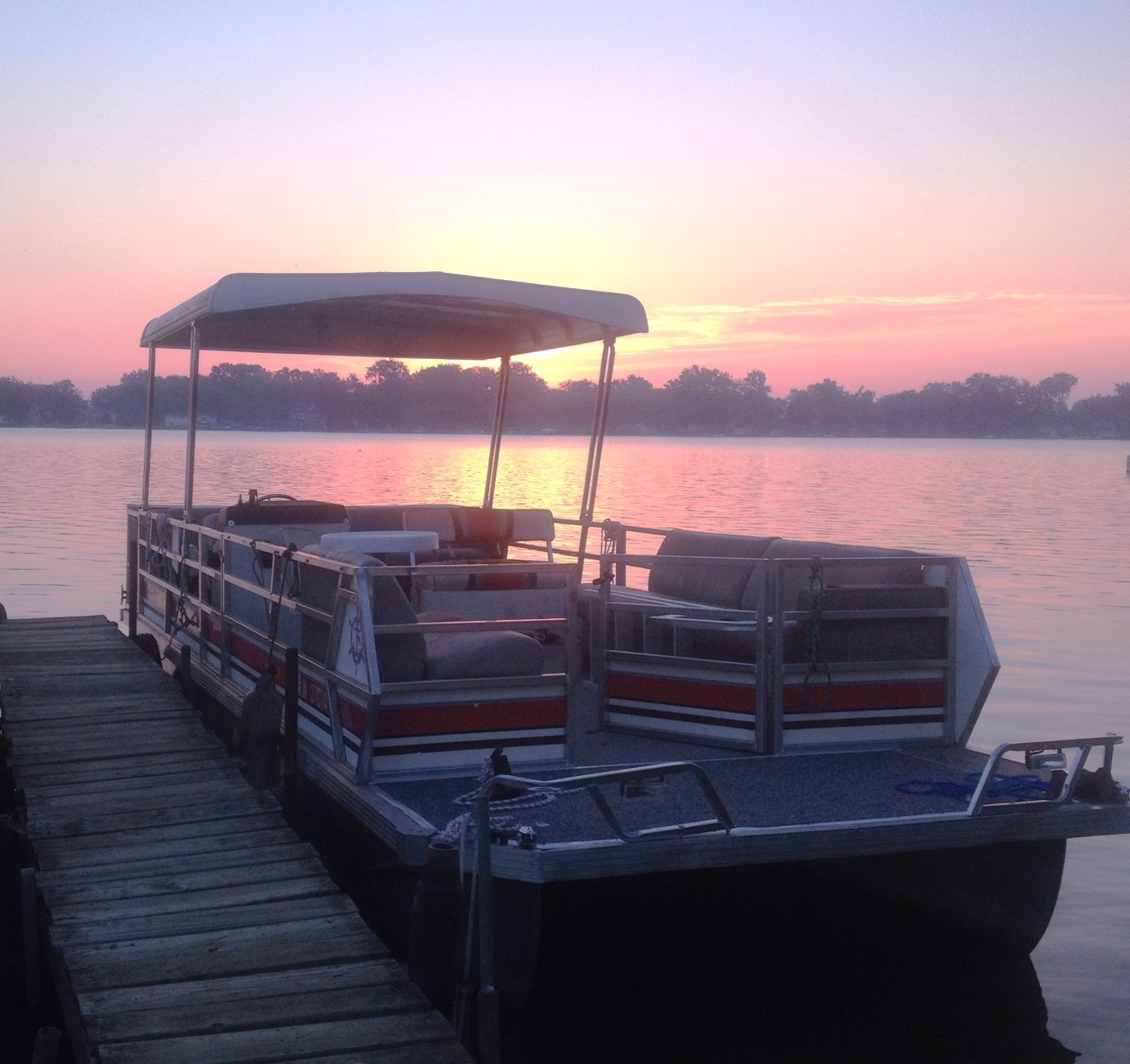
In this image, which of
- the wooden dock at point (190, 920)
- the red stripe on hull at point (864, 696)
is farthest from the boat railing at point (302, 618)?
the red stripe on hull at point (864, 696)

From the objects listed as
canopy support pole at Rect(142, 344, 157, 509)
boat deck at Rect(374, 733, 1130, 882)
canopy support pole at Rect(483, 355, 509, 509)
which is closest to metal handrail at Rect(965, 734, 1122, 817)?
boat deck at Rect(374, 733, 1130, 882)

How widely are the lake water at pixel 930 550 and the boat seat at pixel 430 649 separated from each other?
4.78 ft

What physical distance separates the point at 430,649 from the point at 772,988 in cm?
205

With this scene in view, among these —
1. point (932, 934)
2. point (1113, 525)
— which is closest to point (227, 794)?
point (932, 934)

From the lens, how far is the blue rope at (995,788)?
5.21 metres

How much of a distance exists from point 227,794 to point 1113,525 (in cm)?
3175

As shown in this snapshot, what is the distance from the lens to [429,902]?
4.20m

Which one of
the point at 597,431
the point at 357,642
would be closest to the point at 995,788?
the point at 357,642

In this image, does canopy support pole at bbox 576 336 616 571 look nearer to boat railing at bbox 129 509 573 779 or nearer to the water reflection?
boat railing at bbox 129 509 573 779

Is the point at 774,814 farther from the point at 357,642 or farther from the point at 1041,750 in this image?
the point at 357,642

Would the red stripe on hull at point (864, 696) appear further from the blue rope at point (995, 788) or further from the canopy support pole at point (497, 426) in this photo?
the canopy support pole at point (497, 426)

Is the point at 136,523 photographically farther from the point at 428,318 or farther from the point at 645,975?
the point at 645,975

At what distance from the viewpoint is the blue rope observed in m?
5.21

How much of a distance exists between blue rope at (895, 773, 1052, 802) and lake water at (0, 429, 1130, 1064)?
742 millimetres
